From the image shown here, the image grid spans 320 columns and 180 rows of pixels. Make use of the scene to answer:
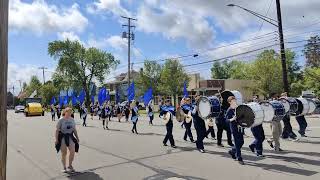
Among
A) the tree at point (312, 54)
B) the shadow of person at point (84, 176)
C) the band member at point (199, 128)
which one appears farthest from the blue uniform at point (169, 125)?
the tree at point (312, 54)

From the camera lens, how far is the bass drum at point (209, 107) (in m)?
13.3

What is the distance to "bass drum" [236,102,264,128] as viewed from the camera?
1116cm

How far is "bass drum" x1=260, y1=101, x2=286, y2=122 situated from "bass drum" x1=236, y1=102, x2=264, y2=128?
1.00 metres

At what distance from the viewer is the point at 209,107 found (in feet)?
43.6

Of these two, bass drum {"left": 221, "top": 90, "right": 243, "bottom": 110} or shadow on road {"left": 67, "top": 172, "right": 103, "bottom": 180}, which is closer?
shadow on road {"left": 67, "top": 172, "right": 103, "bottom": 180}

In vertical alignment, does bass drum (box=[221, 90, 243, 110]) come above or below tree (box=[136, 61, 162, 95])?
below

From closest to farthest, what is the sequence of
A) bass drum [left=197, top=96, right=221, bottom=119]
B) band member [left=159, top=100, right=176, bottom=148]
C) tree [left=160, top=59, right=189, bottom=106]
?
1. bass drum [left=197, top=96, right=221, bottom=119]
2. band member [left=159, top=100, right=176, bottom=148]
3. tree [left=160, top=59, right=189, bottom=106]

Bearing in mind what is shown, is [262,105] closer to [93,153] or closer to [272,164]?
[272,164]

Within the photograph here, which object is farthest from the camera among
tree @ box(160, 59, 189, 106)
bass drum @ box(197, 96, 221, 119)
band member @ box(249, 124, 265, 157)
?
tree @ box(160, 59, 189, 106)

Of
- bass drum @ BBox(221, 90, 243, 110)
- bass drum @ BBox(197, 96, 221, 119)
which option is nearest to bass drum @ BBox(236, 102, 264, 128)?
bass drum @ BBox(221, 90, 243, 110)

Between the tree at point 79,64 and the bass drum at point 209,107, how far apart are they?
68663mm

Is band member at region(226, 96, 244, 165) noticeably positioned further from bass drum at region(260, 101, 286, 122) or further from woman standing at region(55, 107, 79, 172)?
woman standing at region(55, 107, 79, 172)

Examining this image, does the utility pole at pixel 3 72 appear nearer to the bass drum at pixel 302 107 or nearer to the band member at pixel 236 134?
the band member at pixel 236 134

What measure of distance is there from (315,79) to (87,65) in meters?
43.6
